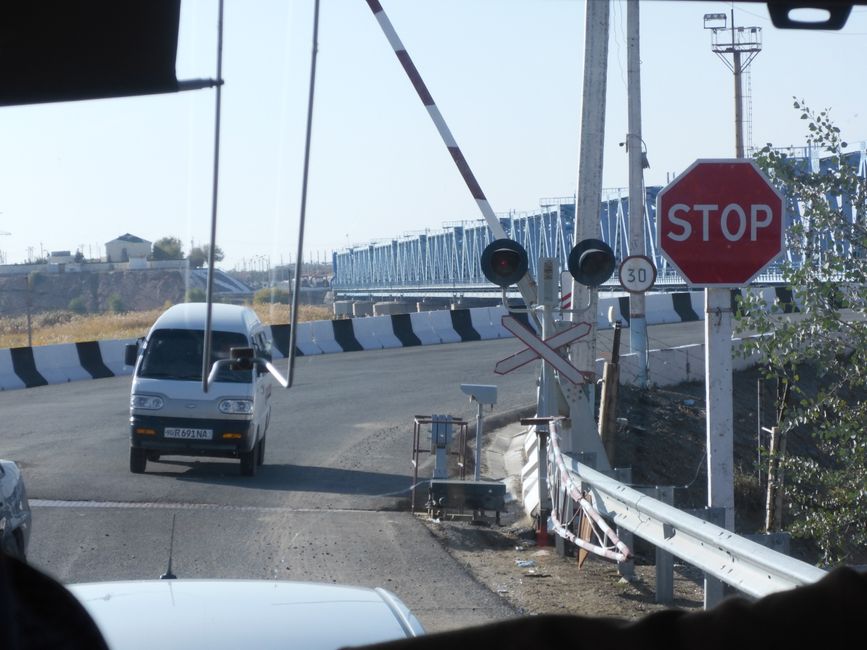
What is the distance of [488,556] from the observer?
31.0 ft

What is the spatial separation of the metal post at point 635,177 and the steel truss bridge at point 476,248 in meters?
0.63

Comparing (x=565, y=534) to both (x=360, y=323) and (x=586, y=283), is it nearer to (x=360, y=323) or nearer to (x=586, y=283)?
(x=586, y=283)

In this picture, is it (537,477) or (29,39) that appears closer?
(29,39)

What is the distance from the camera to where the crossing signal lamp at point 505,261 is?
8.62m

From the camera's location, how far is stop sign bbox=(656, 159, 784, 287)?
6277 mm

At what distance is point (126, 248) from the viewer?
2258mm


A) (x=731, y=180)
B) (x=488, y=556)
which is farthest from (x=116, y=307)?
(x=488, y=556)

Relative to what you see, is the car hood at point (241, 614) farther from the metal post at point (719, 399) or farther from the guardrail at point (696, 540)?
the metal post at point (719, 399)

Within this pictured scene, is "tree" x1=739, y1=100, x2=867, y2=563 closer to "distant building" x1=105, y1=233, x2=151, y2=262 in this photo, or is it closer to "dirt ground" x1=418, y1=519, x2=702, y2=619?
"dirt ground" x1=418, y1=519, x2=702, y2=619

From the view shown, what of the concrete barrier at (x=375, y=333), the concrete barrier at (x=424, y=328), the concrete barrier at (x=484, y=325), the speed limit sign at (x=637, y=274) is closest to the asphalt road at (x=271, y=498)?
the speed limit sign at (x=637, y=274)

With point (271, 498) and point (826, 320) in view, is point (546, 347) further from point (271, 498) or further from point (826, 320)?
point (271, 498)

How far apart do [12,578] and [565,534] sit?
7.80 m

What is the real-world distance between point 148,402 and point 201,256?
11717 mm

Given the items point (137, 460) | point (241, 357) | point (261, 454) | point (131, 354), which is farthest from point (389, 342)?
point (241, 357)
